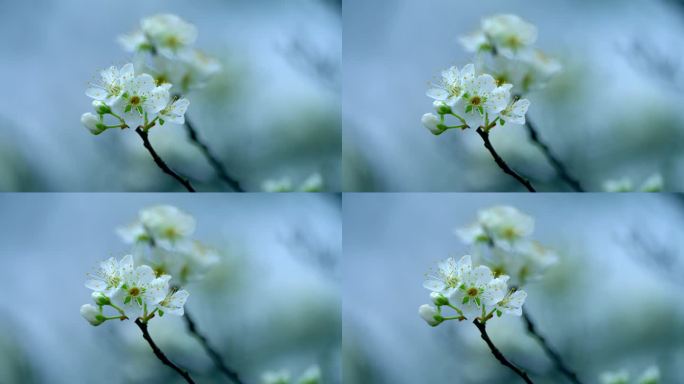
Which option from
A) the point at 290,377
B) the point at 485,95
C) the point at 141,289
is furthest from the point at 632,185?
the point at 141,289

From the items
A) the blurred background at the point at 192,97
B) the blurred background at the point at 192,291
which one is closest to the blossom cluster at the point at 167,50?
the blurred background at the point at 192,97

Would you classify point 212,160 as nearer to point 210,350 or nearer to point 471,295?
point 210,350

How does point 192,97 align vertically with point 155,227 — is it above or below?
above

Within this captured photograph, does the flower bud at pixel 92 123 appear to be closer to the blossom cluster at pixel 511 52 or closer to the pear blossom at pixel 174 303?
the pear blossom at pixel 174 303

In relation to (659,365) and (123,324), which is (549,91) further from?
(123,324)

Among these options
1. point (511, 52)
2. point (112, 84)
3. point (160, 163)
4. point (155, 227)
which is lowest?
point (155, 227)

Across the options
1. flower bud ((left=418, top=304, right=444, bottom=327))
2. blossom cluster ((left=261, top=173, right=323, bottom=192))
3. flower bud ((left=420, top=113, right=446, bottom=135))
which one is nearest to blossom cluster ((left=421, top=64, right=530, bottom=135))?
flower bud ((left=420, top=113, right=446, bottom=135))
